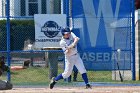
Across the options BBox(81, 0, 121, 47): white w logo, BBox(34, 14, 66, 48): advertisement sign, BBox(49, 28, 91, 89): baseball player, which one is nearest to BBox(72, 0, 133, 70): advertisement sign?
BBox(81, 0, 121, 47): white w logo

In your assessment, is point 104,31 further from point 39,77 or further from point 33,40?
point 39,77

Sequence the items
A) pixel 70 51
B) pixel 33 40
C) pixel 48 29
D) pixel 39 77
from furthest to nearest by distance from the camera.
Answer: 1. pixel 39 77
2. pixel 33 40
3. pixel 48 29
4. pixel 70 51

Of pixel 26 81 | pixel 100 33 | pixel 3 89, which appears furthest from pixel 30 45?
pixel 3 89

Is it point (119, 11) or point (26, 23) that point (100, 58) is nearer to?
point (119, 11)

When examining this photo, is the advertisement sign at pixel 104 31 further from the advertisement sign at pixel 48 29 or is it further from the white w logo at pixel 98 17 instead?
the advertisement sign at pixel 48 29

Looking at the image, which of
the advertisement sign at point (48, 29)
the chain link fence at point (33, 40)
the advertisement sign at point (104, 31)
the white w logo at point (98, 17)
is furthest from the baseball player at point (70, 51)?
the white w logo at point (98, 17)

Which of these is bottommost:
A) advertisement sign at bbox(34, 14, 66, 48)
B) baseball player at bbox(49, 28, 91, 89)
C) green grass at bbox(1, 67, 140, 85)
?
green grass at bbox(1, 67, 140, 85)

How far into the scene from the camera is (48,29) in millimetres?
20219

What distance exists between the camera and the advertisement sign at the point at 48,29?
65.9 ft

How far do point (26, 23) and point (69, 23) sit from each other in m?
2.03

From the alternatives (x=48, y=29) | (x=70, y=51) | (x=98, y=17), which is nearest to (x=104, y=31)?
(x=98, y=17)

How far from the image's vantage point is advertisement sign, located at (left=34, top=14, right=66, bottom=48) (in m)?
20.1

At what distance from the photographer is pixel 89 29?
20.5 m

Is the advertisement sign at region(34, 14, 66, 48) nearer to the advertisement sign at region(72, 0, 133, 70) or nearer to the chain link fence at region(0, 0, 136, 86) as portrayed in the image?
the chain link fence at region(0, 0, 136, 86)
